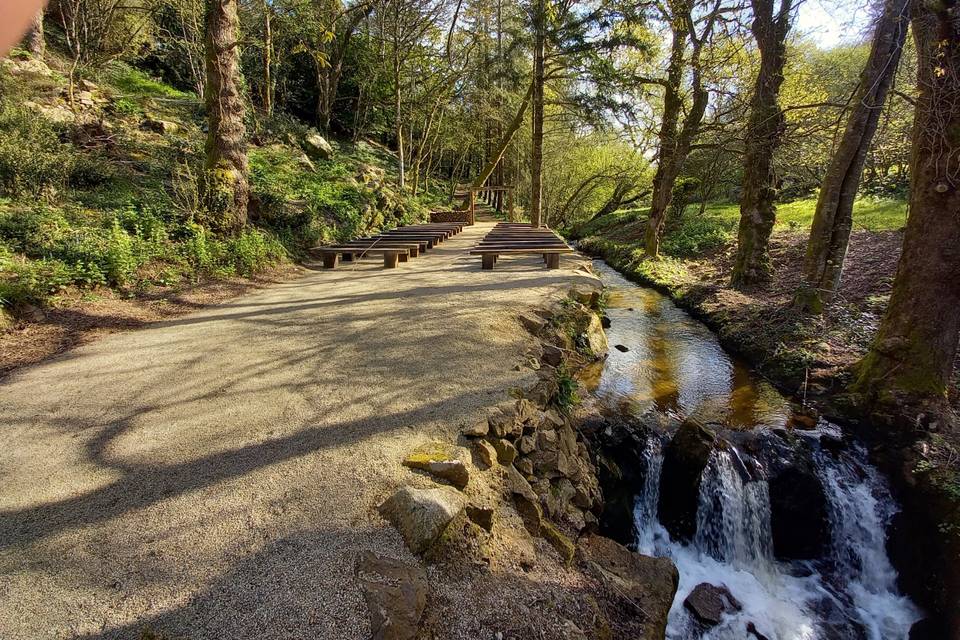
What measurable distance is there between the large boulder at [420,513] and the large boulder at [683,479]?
2.57 metres

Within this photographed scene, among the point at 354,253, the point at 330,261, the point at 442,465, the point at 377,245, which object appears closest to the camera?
the point at 442,465

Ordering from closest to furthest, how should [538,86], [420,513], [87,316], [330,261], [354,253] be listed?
[420,513] < [87,316] < [330,261] < [354,253] < [538,86]

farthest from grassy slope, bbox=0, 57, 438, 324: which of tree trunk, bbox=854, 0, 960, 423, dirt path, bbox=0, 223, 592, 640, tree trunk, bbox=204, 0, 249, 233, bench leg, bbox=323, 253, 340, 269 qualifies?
tree trunk, bbox=854, 0, 960, 423

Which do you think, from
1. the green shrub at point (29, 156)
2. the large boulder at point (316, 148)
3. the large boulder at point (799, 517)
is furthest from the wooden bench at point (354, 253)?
the large boulder at point (316, 148)

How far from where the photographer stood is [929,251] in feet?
13.7

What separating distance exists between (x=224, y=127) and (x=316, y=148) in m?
8.44

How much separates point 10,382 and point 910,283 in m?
8.33

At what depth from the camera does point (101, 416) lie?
3.11 m

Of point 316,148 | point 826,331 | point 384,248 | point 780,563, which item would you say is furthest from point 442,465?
point 316,148

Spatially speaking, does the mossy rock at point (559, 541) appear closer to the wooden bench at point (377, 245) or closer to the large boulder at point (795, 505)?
the large boulder at point (795, 505)

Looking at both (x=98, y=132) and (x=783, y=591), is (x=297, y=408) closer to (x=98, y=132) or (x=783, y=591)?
(x=783, y=591)

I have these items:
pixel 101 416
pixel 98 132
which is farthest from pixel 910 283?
pixel 98 132

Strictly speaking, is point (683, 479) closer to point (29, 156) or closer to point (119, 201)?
point (119, 201)

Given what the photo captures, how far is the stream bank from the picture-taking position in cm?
320
